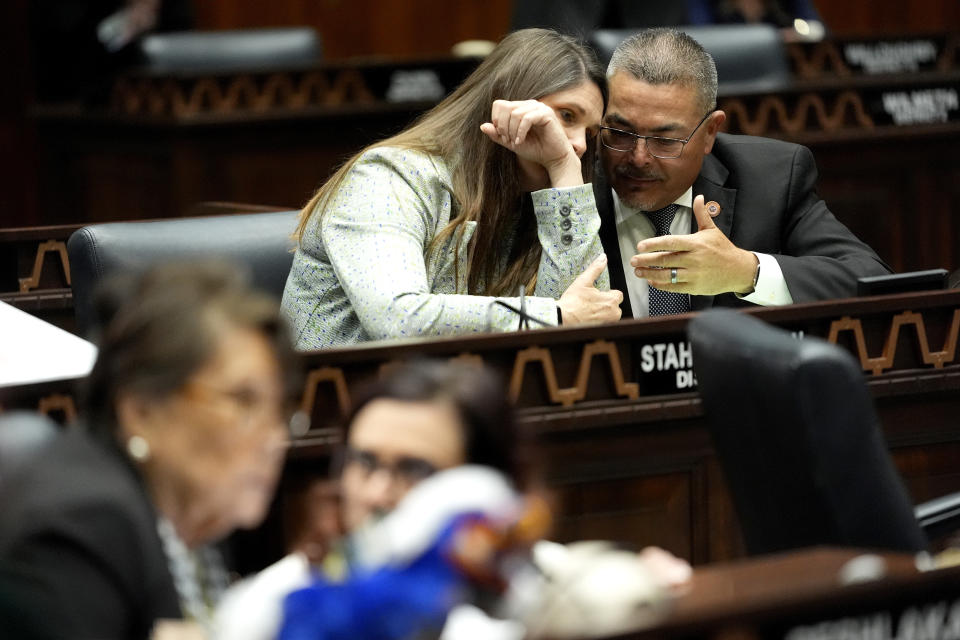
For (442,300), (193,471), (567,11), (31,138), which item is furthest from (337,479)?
(31,138)

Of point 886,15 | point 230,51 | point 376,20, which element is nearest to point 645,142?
point 230,51

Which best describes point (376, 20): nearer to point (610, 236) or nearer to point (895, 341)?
point (610, 236)

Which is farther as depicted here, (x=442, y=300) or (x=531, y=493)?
(x=442, y=300)

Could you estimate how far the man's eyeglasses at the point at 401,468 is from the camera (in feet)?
4.40

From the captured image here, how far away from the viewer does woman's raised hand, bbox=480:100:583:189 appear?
104 inches

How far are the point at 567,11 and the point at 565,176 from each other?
3.18m

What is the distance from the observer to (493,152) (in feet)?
9.08

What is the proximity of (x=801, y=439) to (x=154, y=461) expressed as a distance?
787 millimetres

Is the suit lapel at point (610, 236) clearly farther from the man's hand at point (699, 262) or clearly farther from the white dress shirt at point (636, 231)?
the man's hand at point (699, 262)

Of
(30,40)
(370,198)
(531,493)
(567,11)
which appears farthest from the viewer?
(30,40)

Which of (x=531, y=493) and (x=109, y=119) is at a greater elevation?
(x=531, y=493)

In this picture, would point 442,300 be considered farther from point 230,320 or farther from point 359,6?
point 359,6

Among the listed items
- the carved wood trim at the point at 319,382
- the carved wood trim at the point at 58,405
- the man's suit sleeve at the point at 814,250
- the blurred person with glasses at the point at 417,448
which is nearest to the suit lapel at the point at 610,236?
the man's suit sleeve at the point at 814,250

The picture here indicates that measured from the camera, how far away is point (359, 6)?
801 cm
